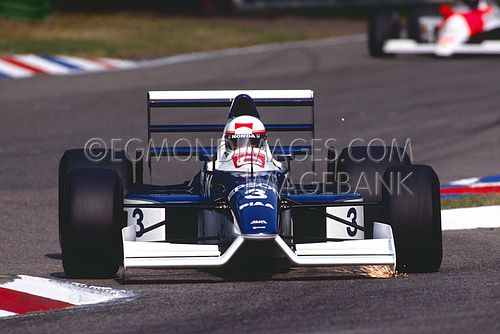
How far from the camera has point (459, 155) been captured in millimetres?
14297

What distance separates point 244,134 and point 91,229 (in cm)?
129

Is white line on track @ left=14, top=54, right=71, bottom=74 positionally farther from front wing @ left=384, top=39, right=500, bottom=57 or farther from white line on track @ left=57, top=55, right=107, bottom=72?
front wing @ left=384, top=39, right=500, bottom=57

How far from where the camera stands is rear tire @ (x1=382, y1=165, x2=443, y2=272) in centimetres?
808

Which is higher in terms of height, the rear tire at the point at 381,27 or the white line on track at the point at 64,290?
the rear tire at the point at 381,27

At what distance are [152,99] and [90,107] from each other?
26.8 feet

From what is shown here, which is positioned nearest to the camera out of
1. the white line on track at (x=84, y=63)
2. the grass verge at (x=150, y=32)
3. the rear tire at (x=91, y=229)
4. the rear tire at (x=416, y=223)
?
the rear tire at (x=91, y=229)

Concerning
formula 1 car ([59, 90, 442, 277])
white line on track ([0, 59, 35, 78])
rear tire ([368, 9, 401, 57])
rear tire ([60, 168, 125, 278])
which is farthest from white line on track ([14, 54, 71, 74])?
rear tire ([60, 168, 125, 278])

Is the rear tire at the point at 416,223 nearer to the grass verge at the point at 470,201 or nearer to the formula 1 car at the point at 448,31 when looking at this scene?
the grass verge at the point at 470,201

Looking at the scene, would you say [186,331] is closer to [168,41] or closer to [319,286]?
[319,286]

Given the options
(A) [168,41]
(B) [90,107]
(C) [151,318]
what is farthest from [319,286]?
(A) [168,41]

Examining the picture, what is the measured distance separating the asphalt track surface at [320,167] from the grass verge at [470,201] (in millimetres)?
567

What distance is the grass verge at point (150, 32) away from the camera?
75.6 ft

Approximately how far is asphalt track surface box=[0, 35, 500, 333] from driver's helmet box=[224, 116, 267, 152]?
2.82 feet

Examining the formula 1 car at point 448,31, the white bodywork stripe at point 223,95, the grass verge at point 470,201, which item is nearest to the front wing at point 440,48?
the formula 1 car at point 448,31
